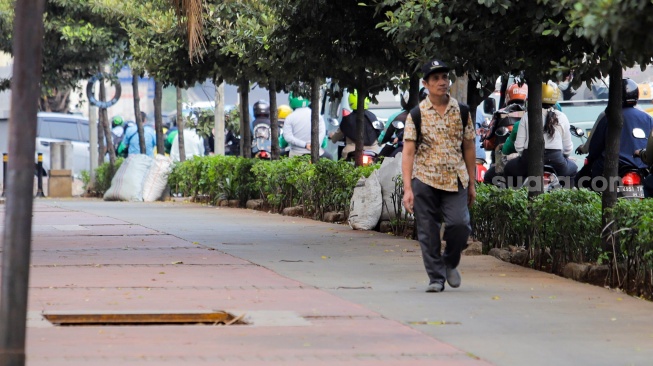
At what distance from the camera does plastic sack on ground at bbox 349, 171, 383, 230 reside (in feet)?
51.2

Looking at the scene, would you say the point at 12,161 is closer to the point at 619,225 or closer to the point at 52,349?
the point at 52,349

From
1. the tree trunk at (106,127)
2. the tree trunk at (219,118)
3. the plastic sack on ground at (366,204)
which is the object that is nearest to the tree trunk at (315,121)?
the plastic sack on ground at (366,204)

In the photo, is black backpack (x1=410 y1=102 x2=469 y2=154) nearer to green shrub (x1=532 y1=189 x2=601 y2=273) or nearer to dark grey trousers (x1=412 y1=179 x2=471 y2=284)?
dark grey trousers (x1=412 y1=179 x2=471 y2=284)

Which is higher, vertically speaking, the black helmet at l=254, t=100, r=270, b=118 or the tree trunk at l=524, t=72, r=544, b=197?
the black helmet at l=254, t=100, r=270, b=118

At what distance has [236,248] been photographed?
44.7ft

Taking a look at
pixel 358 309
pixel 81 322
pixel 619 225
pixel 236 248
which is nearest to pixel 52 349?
pixel 81 322

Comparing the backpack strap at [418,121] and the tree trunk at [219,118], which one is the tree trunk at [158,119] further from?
the backpack strap at [418,121]

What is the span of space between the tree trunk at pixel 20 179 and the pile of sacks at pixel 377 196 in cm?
974

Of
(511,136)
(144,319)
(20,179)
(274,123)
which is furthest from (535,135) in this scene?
(274,123)

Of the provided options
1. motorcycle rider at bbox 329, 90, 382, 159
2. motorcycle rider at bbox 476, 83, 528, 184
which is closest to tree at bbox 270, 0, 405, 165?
motorcycle rider at bbox 476, 83, 528, 184

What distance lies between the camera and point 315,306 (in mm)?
9164

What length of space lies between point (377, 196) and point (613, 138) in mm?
4802

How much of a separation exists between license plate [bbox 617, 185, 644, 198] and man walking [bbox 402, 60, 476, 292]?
12.2 feet

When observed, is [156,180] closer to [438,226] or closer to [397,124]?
[397,124]
